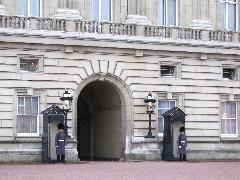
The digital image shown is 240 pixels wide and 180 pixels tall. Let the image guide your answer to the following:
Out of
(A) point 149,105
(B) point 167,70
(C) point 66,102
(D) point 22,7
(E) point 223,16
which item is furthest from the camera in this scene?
(E) point 223,16

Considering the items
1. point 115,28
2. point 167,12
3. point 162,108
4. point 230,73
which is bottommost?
point 162,108

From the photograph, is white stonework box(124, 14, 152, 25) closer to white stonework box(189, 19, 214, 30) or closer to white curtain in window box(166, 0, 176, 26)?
white curtain in window box(166, 0, 176, 26)

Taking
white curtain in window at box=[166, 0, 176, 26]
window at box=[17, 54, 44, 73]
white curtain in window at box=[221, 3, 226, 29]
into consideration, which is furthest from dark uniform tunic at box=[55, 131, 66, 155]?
white curtain in window at box=[221, 3, 226, 29]

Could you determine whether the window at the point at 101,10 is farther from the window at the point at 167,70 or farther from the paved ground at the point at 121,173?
the paved ground at the point at 121,173

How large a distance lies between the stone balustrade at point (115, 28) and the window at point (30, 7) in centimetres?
83

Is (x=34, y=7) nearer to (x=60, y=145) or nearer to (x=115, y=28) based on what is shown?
(x=115, y=28)

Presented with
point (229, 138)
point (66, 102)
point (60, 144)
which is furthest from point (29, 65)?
point (229, 138)

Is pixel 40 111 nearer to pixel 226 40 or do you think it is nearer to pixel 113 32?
pixel 113 32

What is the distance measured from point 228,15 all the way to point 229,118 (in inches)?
227

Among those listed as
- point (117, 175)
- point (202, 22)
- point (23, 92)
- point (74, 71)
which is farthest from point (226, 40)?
point (117, 175)

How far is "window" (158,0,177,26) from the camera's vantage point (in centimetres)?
4106

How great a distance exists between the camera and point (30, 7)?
3788cm

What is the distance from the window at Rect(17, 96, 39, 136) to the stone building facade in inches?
1.9

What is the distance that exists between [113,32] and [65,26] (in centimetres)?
262
